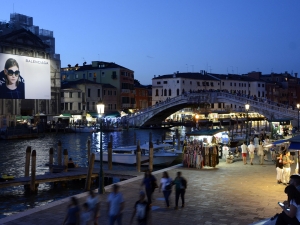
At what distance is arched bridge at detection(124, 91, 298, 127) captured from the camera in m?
41.7

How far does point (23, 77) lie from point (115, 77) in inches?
965

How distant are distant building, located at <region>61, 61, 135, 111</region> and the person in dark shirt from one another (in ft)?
81.5

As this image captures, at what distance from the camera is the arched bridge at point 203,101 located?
4172cm

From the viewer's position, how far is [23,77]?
46688mm

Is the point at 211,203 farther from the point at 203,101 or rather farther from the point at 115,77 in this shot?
the point at 115,77

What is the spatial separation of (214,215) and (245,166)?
8501 mm

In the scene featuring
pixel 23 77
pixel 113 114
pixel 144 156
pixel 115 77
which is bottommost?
pixel 144 156

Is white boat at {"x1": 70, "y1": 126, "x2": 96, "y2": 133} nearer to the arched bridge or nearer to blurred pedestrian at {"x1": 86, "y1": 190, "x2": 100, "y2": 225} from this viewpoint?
the arched bridge

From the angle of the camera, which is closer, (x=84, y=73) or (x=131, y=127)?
(x=131, y=127)

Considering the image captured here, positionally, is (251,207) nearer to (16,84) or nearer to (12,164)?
(12,164)

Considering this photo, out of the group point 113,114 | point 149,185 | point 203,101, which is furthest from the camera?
point 113,114

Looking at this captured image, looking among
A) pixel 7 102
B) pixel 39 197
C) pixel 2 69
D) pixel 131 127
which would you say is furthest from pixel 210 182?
pixel 131 127

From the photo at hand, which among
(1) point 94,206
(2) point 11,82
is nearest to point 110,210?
(1) point 94,206

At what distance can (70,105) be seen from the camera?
204ft
